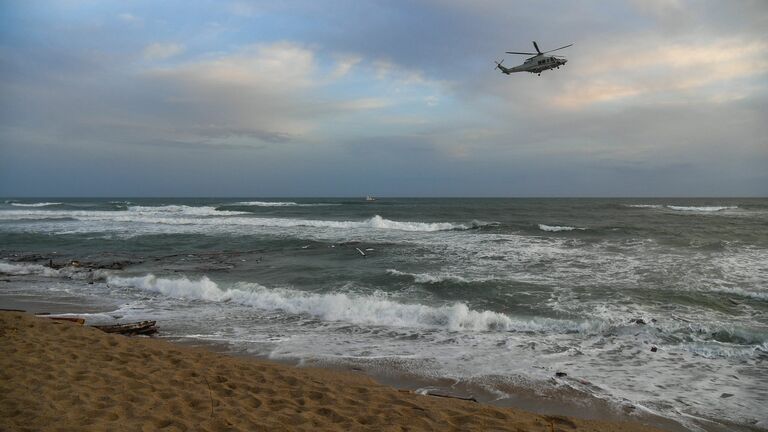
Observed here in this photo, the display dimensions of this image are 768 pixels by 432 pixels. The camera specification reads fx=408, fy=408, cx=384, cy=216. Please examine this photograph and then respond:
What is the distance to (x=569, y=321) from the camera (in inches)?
324

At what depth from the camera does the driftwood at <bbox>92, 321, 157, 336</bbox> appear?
7157 mm

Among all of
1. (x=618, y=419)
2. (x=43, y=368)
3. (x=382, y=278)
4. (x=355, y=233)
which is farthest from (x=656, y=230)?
(x=43, y=368)

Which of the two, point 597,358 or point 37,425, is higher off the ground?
point 37,425

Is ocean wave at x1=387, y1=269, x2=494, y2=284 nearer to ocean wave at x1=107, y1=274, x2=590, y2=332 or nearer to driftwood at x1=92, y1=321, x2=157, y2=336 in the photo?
ocean wave at x1=107, y1=274, x2=590, y2=332

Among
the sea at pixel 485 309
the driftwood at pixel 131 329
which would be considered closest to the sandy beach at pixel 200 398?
the sea at pixel 485 309

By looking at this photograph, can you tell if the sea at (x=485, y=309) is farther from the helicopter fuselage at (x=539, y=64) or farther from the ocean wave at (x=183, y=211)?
the ocean wave at (x=183, y=211)

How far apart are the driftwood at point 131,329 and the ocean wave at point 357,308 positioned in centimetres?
280

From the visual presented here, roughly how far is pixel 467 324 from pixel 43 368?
6.71 m

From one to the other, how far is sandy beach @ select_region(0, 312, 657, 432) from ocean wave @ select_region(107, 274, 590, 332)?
3271mm

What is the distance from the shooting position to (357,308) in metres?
9.27

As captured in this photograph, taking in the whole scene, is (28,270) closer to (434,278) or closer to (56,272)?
(56,272)

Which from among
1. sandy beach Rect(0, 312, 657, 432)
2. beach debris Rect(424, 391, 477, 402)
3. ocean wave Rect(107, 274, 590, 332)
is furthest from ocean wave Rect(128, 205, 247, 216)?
beach debris Rect(424, 391, 477, 402)

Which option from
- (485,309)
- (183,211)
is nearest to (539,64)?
(485,309)

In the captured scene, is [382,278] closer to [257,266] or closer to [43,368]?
[257,266]
